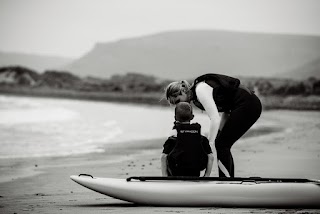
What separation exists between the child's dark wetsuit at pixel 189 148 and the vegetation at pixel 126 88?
590 cm

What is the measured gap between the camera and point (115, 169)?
8164 millimetres

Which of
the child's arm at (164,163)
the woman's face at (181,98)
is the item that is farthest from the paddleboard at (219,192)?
the woman's face at (181,98)

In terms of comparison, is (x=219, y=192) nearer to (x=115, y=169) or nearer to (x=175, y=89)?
(x=175, y=89)

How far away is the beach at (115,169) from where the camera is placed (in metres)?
Answer: 5.30

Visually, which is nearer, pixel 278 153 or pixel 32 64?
pixel 278 153

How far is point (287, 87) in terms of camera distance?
37.6 metres

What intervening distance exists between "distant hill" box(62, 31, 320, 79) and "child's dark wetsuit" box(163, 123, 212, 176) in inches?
4343

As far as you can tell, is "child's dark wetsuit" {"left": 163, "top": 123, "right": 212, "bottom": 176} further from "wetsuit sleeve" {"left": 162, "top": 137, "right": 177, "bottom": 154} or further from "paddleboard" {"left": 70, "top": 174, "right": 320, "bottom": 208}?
"paddleboard" {"left": 70, "top": 174, "right": 320, "bottom": 208}

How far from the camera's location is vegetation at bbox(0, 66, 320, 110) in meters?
34.0

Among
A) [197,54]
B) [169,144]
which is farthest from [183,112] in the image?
[197,54]

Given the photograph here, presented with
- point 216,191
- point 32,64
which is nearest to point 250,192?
point 216,191

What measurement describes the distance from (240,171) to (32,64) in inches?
5359

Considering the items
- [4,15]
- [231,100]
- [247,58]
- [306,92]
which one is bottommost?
[231,100]

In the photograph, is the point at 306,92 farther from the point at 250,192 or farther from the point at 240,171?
the point at 250,192
